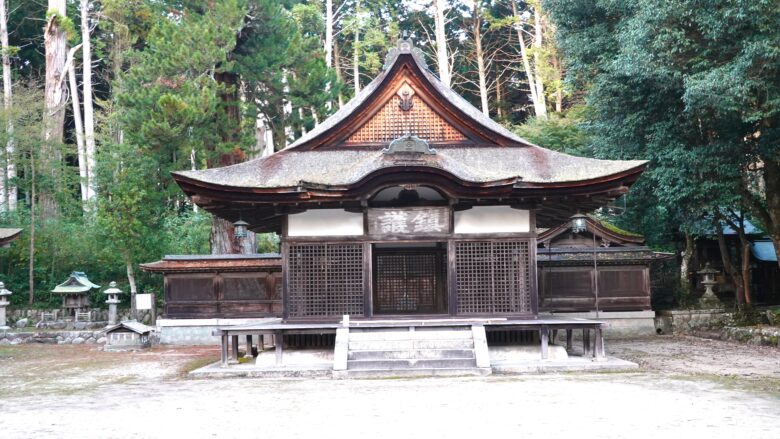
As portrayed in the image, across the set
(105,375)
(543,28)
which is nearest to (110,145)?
(105,375)

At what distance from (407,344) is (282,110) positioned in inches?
619

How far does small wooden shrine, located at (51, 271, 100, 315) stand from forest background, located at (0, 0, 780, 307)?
1.62 meters

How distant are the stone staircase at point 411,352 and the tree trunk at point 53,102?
79.3ft

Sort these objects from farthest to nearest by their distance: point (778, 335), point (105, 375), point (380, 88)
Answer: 1. point (778, 335)
2. point (380, 88)
3. point (105, 375)

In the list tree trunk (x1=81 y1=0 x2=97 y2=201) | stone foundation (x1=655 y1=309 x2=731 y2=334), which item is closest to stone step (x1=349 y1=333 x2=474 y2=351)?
stone foundation (x1=655 y1=309 x2=731 y2=334)

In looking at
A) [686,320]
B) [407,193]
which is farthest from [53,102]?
[686,320]

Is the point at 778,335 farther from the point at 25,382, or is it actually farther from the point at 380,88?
the point at 25,382

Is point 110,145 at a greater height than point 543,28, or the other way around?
point 543,28

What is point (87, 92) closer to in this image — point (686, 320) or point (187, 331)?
point (187, 331)

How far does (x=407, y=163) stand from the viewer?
13.3m

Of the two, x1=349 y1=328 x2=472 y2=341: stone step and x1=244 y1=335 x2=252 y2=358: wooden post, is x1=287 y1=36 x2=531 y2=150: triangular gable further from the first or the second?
x1=244 y1=335 x2=252 y2=358: wooden post

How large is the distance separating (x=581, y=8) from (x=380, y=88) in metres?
10.7

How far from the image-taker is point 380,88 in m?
15.1

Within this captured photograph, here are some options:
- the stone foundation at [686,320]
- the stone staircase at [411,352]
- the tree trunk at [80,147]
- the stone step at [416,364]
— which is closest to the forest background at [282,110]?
the tree trunk at [80,147]
